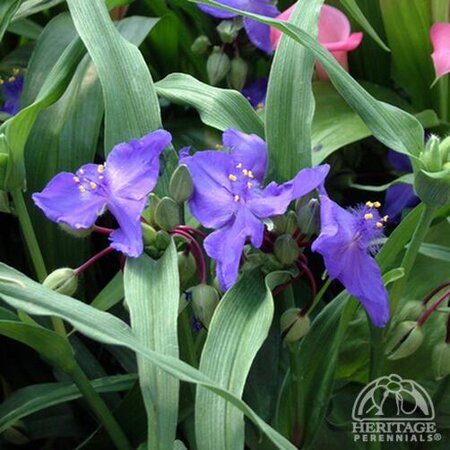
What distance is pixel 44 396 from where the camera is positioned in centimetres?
79

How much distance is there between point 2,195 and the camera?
0.74m

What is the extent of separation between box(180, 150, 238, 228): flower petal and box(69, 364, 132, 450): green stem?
0.59 ft

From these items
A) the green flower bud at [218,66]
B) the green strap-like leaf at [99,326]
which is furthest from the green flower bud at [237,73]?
the green strap-like leaf at [99,326]

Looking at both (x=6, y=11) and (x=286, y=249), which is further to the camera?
(x=6, y=11)

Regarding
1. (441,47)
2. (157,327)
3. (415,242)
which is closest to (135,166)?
(157,327)

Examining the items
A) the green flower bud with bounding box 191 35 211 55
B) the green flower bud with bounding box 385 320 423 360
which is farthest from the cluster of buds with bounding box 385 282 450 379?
the green flower bud with bounding box 191 35 211 55

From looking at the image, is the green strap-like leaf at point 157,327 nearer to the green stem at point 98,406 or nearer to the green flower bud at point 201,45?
the green stem at point 98,406

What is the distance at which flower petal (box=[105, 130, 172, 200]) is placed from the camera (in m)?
0.64

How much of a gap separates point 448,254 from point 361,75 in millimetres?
377

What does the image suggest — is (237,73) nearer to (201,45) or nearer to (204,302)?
(201,45)

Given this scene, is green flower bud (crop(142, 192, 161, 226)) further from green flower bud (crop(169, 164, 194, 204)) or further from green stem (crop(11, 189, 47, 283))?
green stem (crop(11, 189, 47, 283))

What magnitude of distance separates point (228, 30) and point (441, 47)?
0.23 meters

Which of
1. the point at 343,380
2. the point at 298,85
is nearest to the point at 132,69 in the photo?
the point at 298,85

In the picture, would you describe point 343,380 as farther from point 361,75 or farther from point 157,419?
point 361,75
